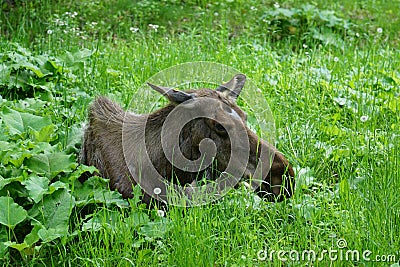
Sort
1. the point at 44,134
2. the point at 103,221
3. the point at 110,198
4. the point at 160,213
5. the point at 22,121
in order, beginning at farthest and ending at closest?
1. the point at 22,121
2. the point at 44,134
3. the point at 110,198
4. the point at 160,213
5. the point at 103,221

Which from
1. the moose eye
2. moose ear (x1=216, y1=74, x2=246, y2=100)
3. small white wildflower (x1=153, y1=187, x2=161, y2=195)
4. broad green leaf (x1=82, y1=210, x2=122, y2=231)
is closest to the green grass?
broad green leaf (x1=82, y1=210, x2=122, y2=231)

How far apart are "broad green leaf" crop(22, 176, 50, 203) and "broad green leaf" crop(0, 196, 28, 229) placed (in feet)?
0.36

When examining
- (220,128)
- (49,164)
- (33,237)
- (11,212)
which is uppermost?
(220,128)

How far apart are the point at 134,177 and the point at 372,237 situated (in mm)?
1676

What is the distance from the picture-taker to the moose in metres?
4.52

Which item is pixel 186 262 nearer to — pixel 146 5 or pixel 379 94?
pixel 379 94

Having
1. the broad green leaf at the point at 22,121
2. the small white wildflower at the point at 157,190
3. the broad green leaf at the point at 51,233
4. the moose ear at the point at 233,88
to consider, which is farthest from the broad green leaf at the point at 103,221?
the moose ear at the point at 233,88

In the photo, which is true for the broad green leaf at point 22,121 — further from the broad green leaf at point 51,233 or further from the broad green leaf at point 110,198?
the broad green leaf at point 51,233

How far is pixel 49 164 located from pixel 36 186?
11.7 inches

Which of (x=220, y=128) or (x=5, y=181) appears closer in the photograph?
(x=5, y=181)

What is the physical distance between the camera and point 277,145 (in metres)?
5.46

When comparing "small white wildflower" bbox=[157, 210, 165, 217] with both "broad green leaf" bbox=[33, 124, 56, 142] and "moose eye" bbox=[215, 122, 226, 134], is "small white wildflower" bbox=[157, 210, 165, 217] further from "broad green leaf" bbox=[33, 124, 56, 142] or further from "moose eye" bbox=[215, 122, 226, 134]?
"broad green leaf" bbox=[33, 124, 56, 142]

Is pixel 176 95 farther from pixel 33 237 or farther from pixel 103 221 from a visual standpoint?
pixel 33 237

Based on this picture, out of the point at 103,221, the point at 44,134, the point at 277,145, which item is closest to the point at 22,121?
the point at 44,134
